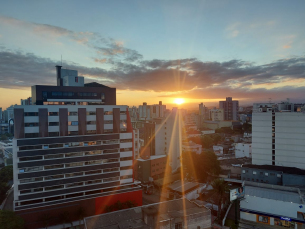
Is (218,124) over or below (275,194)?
over

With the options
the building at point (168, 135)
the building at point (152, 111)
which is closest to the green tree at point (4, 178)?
the building at point (168, 135)

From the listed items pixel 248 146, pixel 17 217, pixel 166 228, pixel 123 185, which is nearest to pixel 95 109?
pixel 123 185

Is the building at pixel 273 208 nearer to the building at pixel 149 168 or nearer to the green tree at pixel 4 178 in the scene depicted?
the building at pixel 149 168

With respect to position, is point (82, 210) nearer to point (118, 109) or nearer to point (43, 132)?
point (43, 132)

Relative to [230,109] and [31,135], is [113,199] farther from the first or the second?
[230,109]

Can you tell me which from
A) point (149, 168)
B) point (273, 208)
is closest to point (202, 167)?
point (149, 168)

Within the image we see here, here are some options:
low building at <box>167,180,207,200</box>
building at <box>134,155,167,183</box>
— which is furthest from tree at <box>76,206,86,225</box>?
building at <box>134,155,167,183</box>

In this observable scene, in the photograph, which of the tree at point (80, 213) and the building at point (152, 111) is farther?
the building at point (152, 111)
